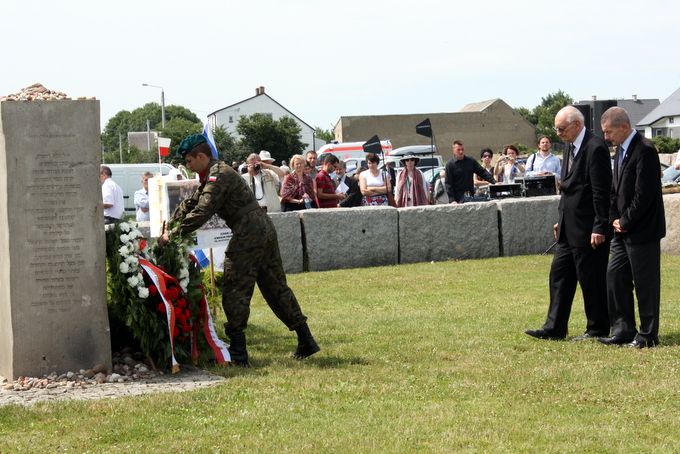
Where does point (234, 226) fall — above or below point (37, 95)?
below

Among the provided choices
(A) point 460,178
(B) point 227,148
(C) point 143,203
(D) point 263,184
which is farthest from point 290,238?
(B) point 227,148

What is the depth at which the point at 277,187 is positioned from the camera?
15195 millimetres

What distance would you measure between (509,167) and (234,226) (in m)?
11.6

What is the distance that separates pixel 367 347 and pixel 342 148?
126 feet

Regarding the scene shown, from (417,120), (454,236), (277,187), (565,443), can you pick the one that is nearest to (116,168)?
(277,187)

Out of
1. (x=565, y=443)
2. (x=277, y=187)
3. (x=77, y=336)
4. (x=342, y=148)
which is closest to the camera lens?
(x=565, y=443)

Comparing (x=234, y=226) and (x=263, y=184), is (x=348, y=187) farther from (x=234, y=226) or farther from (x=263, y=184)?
(x=234, y=226)

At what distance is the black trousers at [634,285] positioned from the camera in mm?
7434

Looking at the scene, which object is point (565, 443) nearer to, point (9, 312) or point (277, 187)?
point (9, 312)

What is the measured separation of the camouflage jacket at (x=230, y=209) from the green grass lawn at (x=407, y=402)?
3.73 feet

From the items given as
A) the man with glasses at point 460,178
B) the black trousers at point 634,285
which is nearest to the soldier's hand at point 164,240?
the black trousers at point 634,285

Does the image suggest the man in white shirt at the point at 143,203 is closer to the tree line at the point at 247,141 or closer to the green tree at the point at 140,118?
the tree line at the point at 247,141

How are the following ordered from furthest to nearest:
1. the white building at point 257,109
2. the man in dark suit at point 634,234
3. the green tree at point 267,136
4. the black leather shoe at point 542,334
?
the white building at point 257,109 → the green tree at point 267,136 → the black leather shoe at point 542,334 → the man in dark suit at point 634,234

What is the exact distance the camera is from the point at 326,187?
15320 millimetres
